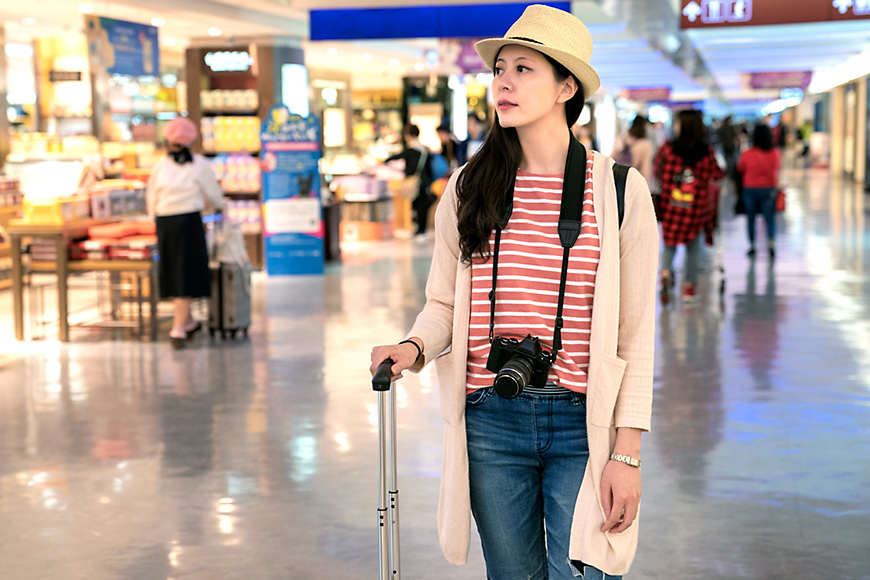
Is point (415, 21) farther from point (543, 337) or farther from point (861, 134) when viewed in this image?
point (861, 134)

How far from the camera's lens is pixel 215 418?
223 inches

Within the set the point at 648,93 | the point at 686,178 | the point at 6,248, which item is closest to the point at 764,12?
the point at 686,178

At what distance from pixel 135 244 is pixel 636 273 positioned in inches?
255

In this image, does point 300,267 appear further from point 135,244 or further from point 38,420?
point 38,420

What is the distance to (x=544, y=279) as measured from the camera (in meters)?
2.00

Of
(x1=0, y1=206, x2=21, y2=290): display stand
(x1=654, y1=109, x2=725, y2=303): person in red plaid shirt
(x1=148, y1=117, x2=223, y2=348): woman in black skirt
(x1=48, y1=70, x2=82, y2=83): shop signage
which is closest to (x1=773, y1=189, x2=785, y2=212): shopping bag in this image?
(x1=654, y1=109, x2=725, y2=303): person in red plaid shirt

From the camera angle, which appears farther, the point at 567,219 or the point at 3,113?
the point at 3,113

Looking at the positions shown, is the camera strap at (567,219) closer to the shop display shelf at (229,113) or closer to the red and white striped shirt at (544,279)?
the red and white striped shirt at (544,279)

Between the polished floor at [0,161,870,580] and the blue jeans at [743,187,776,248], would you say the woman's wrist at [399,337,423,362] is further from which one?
the blue jeans at [743,187,776,248]

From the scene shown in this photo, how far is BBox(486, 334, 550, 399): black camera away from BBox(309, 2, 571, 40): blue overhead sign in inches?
369

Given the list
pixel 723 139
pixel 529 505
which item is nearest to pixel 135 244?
pixel 529 505

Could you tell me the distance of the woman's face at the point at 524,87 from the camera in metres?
2.04

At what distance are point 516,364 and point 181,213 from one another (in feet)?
19.8

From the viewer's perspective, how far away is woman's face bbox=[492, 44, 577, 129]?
204 centimetres
